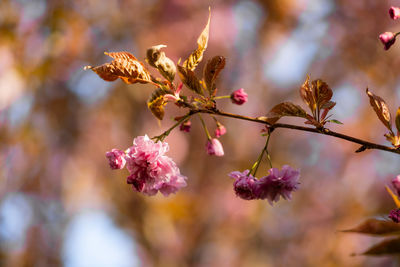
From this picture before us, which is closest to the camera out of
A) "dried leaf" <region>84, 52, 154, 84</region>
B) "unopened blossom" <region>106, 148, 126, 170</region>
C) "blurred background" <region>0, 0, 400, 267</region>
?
"dried leaf" <region>84, 52, 154, 84</region>

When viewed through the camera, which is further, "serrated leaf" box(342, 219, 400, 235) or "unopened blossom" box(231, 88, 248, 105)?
"unopened blossom" box(231, 88, 248, 105)

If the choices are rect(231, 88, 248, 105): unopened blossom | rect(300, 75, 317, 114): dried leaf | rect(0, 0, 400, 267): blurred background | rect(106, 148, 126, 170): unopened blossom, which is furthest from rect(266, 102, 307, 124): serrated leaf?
rect(0, 0, 400, 267): blurred background

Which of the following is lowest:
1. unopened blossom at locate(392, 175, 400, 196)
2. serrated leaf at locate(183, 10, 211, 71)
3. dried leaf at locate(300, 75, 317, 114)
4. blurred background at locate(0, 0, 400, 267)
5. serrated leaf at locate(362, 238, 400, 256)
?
serrated leaf at locate(362, 238, 400, 256)

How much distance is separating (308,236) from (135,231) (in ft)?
5.12

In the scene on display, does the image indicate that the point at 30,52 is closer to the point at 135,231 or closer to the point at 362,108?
the point at 135,231

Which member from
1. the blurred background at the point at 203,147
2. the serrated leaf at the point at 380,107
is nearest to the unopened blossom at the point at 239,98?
the serrated leaf at the point at 380,107

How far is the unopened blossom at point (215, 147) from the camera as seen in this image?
24.2 inches

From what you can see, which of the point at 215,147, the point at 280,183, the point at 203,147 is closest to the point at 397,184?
the point at 280,183

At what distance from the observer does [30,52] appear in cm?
242

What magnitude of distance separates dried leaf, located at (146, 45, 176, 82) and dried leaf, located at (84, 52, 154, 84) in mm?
20

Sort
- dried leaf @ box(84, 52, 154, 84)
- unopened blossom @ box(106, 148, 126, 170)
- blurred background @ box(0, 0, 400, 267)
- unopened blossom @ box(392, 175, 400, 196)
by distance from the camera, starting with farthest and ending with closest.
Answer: blurred background @ box(0, 0, 400, 267)
unopened blossom @ box(106, 148, 126, 170)
dried leaf @ box(84, 52, 154, 84)
unopened blossom @ box(392, 175, 400, 196)

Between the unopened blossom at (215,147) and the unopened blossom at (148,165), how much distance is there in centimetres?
9

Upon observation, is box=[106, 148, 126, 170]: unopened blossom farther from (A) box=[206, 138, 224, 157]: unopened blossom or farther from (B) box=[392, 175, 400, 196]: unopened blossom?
(B) box=[392, 175, 400, 196]: unopened blossom

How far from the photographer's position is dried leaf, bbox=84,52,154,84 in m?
0.45
